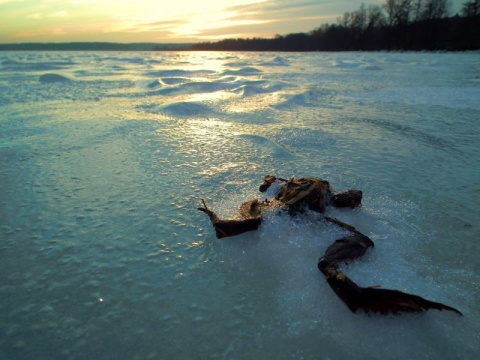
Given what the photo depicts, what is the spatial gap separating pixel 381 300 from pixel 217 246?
1007mm

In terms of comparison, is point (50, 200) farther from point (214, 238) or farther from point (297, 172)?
point (297, 172)

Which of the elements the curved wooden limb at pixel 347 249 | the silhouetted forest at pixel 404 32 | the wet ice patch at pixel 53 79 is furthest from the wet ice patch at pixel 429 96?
the silhouetted forest at pixel 404 32

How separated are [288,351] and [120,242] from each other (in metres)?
1.29

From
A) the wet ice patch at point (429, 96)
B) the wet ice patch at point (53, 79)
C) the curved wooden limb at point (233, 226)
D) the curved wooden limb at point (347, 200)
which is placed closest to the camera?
the curved wooden limb at point (233, 226)

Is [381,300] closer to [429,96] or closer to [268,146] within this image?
[268,146]

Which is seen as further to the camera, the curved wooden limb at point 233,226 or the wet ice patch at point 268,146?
the wet ice patch at point 268,146

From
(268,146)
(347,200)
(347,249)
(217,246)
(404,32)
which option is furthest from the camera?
(404,32)

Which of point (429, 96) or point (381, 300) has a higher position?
point (429, 96)

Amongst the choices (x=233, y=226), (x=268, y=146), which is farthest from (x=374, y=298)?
(x=268, y=146)

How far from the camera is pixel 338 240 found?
182 centimetres

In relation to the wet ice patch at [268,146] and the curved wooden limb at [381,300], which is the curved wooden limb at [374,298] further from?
the wet ice patch at [268,146]

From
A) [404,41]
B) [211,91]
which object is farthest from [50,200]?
[404,41]

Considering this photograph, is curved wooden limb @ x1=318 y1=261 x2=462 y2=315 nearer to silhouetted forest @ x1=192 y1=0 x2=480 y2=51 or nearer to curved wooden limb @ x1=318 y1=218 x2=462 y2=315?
curved wooden limb @ x1=318 y1=218 x2=462 y2=315

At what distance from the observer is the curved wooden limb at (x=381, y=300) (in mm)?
1397
